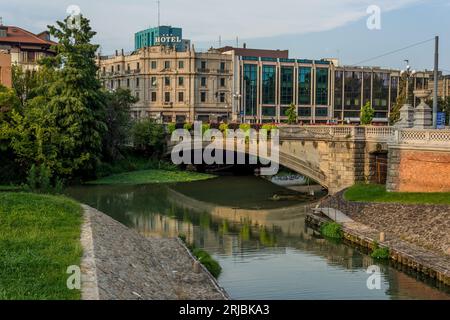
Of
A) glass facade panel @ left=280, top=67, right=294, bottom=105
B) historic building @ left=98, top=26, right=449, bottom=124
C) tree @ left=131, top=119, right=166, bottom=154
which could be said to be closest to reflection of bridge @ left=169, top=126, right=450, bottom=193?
tree @ left=131, top=119, right=166, bottom=154

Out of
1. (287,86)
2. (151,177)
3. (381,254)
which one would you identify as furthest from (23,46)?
(381,254)

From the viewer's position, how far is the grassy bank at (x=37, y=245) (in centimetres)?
1844

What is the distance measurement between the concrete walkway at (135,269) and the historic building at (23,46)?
2588 inches

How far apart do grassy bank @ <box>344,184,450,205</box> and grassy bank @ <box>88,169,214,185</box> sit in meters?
29.0

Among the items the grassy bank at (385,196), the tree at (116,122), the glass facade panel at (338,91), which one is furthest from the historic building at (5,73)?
the glass facade panel at (338,91)

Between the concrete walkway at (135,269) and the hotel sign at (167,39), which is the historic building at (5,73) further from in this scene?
the hotel sign at (167,39)

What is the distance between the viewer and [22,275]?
64.9ft

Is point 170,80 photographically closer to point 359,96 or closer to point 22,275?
point 359,96

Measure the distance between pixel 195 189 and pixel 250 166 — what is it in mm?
18240

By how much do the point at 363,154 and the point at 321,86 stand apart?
6652cm

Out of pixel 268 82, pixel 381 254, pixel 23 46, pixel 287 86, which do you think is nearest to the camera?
pixel 381 254

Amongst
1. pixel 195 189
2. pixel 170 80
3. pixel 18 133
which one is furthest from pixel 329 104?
pixel 18 133

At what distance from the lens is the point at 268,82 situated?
10881 cm

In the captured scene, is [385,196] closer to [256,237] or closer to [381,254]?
[256,237]
